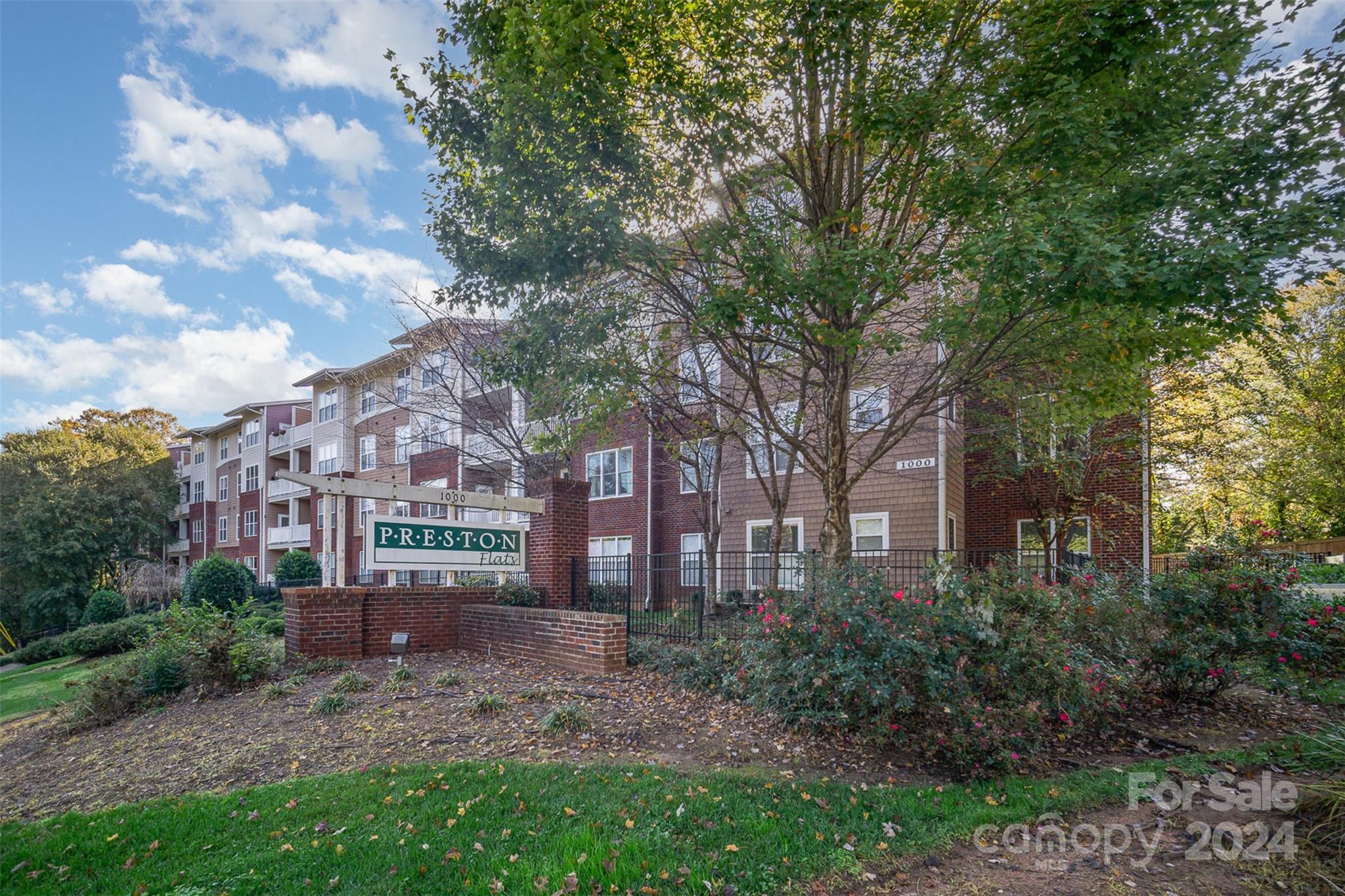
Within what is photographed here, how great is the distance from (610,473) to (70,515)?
1227 inches

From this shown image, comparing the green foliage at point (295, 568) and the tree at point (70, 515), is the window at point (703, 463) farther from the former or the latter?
the tree at point (70, 515)

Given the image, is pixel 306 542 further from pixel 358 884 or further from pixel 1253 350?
pixel 1253 350

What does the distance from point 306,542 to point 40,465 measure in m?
14.7

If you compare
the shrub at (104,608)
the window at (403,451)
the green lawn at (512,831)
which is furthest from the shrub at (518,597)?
the shrub at (104,608)

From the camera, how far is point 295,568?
88.8 feet

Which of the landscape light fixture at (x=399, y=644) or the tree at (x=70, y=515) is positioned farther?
the tree at (x=70, y=515)

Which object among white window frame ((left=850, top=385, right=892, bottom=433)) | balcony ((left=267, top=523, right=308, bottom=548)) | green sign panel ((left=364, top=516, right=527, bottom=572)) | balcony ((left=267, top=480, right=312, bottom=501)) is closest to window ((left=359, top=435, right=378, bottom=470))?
balcony ((left=267, top=480, right=312, bottom=501))

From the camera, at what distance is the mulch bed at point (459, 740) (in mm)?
5598

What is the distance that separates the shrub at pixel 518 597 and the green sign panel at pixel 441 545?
324 millimetres

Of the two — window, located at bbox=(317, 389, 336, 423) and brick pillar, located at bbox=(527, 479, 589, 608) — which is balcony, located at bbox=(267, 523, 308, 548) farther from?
brick pillar, located at bbox=(527, 479, 589, 608)

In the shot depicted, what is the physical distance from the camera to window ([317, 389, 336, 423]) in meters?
36.0

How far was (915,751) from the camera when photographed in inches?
222

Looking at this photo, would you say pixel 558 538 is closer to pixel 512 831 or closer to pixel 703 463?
pixel 703 463

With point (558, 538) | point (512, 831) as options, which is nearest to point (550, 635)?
point (558, 538)
